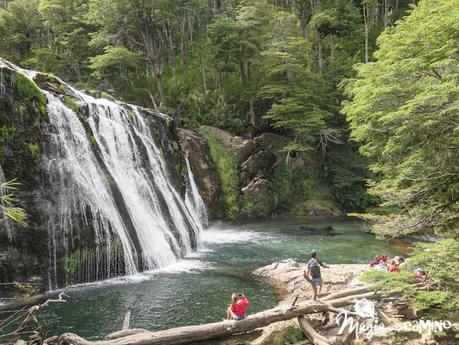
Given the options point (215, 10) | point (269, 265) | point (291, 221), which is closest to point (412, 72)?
point (269, 265)

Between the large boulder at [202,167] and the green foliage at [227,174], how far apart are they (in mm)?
545

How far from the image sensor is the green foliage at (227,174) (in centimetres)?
2920

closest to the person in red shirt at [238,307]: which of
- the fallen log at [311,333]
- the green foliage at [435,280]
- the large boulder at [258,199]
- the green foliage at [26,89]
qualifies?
the fallen log at [311,333]

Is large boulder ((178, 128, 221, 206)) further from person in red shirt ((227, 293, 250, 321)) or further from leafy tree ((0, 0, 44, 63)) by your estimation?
leafy tree ((0, 0, 44, 63))

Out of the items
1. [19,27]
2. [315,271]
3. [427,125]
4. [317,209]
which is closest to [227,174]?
[317,209]

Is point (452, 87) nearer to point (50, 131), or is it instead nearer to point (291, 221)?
point (50, 131)

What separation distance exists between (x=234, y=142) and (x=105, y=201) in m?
16.9

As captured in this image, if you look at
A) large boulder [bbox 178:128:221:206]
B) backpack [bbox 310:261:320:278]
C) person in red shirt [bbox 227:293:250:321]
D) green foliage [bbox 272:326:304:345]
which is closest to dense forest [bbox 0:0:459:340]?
large boulder [bbox 178:128:221:206]

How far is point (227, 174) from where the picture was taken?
98.2 ft

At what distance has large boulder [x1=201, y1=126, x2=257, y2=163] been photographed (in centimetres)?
3072

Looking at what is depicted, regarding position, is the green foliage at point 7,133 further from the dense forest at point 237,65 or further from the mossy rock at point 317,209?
the mossy rock at point 317,209

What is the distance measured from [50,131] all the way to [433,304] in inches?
571

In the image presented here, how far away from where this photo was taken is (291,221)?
28.6 m

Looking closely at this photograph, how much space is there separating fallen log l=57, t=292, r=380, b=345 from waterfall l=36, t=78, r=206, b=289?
702cm
